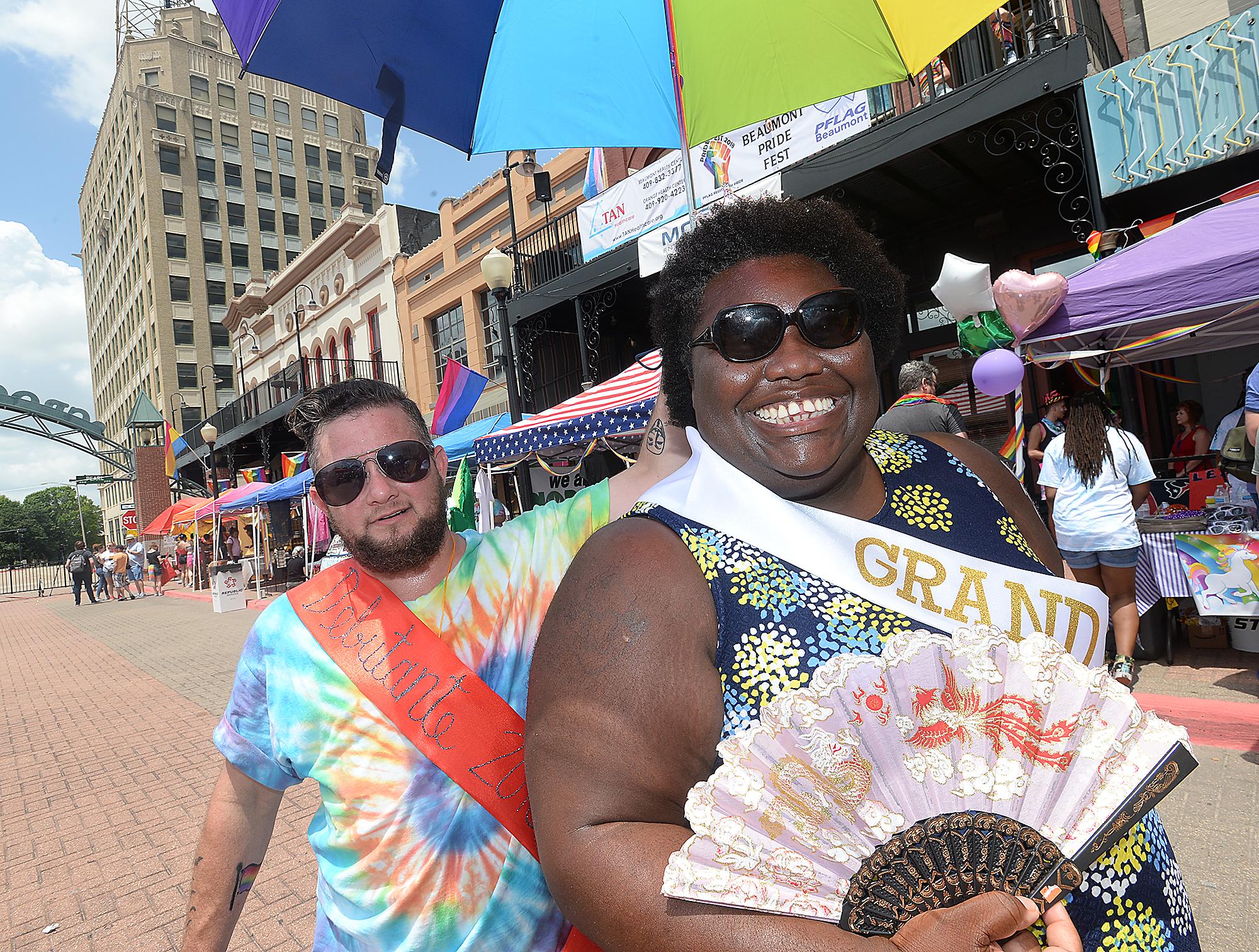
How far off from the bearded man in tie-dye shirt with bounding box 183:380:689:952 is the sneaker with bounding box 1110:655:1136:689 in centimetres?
436

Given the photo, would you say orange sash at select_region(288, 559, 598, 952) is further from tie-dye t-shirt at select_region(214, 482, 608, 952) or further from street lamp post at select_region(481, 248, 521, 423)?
street lamp post at select_region(481, 248, 521, 423)

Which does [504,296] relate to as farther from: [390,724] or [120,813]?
[390,724]

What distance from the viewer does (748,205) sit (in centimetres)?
145

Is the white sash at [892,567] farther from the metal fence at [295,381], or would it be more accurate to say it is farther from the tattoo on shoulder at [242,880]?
the metal fence at [295,381]

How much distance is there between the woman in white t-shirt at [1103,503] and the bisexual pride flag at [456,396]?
6751 mm

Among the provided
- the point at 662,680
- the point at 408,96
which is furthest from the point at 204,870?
the point at 408,96

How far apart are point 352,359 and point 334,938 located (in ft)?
74.5

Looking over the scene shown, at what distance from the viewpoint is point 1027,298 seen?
5047mm

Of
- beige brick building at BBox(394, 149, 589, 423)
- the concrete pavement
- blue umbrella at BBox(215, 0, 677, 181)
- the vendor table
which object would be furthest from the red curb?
beige brick building at BBox(394, 149, 589, 423)

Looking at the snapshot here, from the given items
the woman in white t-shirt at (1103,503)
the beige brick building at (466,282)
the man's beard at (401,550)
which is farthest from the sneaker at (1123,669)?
the beige brick building at (466,282)

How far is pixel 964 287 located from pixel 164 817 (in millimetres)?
7146

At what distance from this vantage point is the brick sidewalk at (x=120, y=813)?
350 centimetres

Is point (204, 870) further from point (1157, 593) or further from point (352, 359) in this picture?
point (352, 359)

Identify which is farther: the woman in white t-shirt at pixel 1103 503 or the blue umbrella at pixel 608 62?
the woman in white t-shirt at pixel 1103 503
